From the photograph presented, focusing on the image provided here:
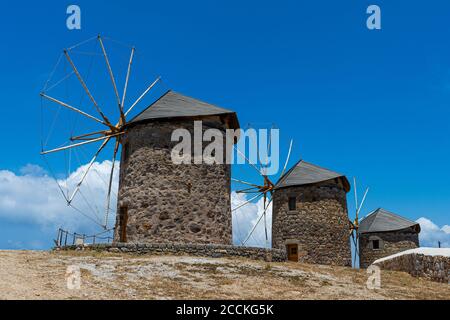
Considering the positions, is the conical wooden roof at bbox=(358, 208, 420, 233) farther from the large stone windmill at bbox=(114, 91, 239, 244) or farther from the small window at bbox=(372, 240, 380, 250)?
the large stone windmill at bbox=(114, 91, 239, 244)

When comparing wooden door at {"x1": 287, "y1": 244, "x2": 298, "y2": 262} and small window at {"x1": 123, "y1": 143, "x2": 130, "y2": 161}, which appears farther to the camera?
wooden door at {"x1": 287, "y1": 244, "x2": 298, "y2": 262}

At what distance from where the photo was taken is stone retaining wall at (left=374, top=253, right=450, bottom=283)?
15.0m

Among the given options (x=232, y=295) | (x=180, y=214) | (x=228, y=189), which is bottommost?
(x=232, y=295)

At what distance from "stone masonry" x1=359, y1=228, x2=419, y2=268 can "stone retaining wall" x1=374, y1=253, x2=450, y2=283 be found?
1513cm

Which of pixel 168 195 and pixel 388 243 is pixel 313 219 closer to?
pixel 388 243

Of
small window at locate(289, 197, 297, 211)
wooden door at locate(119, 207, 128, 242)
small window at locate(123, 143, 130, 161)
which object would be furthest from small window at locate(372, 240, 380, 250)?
small window at locate(123, 143, 130, 161)

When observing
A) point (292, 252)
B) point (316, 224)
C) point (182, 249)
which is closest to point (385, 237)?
point (316, 224)

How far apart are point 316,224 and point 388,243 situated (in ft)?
30.4

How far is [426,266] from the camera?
15758 mm

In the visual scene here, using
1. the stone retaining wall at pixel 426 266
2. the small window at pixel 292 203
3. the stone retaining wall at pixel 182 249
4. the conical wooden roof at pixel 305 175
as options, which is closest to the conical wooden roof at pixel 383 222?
the conical wooden roof at pixel 305 175

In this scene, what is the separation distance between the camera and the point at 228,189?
20.8 meters
